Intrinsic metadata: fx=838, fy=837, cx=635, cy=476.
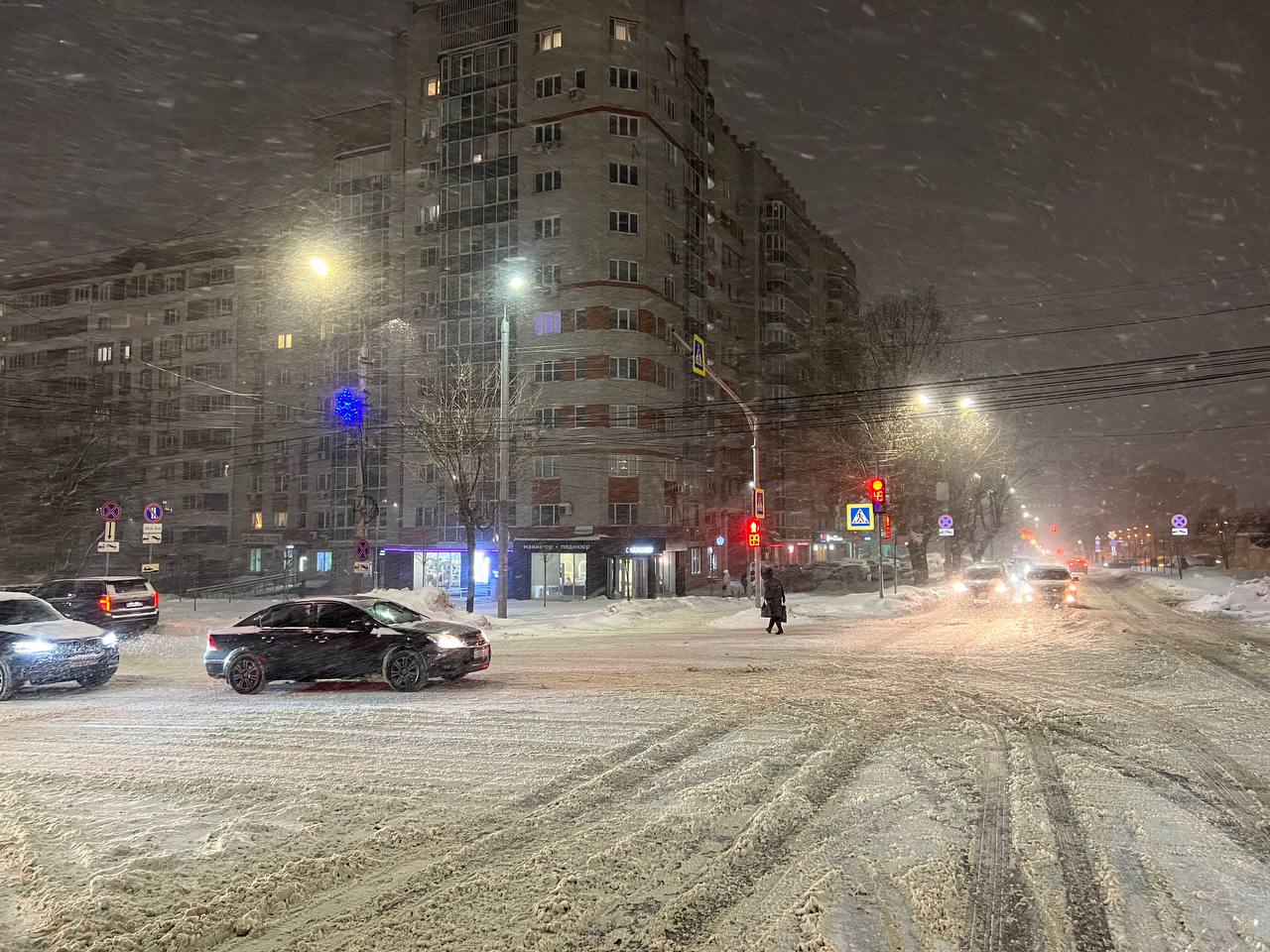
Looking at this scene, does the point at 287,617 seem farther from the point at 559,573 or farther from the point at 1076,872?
the point at 559,573

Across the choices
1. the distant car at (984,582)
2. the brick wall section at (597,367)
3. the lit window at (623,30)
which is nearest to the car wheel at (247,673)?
the distant car at (984,582)

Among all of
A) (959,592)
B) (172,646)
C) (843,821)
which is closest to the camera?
(843,821)

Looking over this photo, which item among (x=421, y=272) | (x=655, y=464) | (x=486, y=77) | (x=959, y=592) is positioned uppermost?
(x=486, y=77)

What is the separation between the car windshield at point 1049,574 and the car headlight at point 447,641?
1040 inches

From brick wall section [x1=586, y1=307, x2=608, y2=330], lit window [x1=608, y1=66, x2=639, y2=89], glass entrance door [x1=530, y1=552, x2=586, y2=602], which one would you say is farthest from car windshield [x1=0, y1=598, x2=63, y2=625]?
lit window [x1=608, y1=66, x2=639, y2=89]

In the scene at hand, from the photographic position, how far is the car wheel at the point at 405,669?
37.7 ft

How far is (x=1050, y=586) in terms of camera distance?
101ft

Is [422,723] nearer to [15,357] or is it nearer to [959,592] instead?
[959,592]

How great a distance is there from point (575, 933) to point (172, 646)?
1809cm

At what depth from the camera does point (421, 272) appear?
51344 mm

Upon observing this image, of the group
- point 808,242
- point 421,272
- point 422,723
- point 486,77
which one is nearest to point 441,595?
point 422,723

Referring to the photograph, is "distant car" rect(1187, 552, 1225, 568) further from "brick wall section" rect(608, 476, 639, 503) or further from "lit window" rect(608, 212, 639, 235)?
"lit window" rect(608, 212, 639, 235)

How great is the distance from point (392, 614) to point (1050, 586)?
87.0 feet

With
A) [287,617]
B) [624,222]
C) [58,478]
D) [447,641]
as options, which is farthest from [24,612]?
[58,478]
